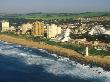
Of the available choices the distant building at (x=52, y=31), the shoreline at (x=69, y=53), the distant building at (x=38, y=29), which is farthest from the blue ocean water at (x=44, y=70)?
the distant building at (x=38, y=29)

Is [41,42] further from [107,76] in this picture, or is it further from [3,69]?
[107,76]

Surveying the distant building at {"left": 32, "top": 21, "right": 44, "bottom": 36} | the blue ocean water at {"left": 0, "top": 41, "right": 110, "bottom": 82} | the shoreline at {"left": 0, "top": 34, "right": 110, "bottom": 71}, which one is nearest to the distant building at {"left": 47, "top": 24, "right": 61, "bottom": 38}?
the distant building at {"left": 32, "top": 21, "right": 44, "bottom": 36}

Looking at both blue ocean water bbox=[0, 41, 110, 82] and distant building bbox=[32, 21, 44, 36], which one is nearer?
blue ocean water bbox=[0, 41, 110, 82]

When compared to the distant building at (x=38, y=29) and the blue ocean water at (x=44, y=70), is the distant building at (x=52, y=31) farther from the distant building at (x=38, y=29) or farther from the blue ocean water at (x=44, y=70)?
the blue ocean water at (x=44, y=70)

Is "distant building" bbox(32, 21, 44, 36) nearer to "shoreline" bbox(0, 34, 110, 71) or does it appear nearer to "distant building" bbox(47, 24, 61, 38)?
"distant building" bbox(47, 24, 61, 38)

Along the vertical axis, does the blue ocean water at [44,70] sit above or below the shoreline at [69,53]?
below

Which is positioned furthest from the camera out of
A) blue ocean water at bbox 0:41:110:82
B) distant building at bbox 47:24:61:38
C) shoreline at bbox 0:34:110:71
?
distant building at bbox 47:24:61:38

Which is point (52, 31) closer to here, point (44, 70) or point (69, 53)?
point (69, 53)
